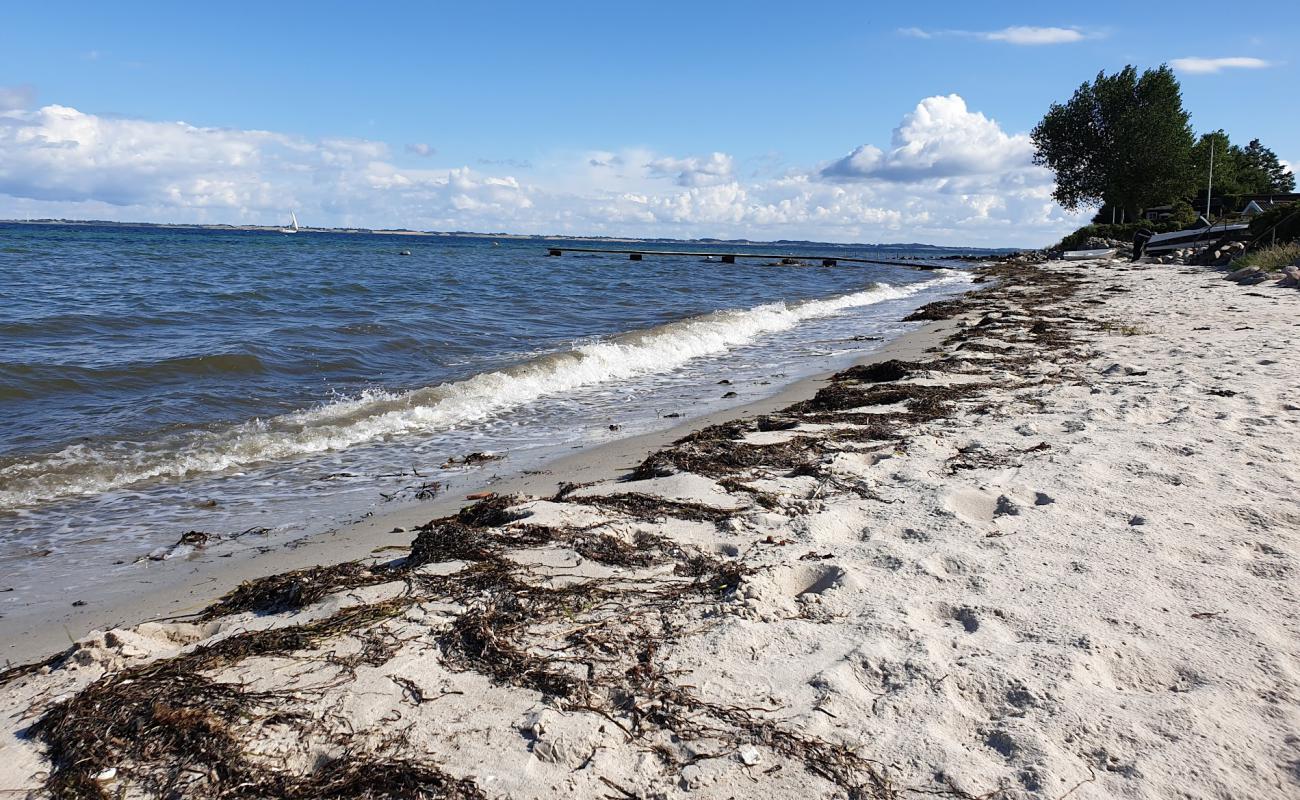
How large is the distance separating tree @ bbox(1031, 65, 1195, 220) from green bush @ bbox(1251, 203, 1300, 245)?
3142 cm

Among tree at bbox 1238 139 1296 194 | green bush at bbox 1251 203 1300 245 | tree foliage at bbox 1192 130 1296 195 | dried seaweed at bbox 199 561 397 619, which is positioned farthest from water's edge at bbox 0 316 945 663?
tree at bbox 1238 139 1296 194

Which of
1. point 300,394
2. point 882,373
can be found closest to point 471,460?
point 300,394

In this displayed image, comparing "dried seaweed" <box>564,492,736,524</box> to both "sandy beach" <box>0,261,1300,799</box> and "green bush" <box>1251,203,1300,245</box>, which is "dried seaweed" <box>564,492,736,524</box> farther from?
"green bush" <box>1251,203,1300,245</box>

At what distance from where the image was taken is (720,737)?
7.27ft

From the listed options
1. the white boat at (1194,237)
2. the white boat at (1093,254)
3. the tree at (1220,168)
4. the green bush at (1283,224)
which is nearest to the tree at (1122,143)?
the tree at (1220,168)

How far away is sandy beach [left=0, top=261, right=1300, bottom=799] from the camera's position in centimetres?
210

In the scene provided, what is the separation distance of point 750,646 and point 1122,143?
63291mm

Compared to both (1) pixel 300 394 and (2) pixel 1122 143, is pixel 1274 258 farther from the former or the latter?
(2) pixel 1122 143

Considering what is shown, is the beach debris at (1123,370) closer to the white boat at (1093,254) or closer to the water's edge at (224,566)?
the water's edge at (224,566)

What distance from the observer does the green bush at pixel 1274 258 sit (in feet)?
55.4

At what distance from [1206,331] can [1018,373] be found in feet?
12.9

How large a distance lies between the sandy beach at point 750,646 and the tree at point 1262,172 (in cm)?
8592

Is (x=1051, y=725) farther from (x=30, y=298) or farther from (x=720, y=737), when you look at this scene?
(x=30, y=298)

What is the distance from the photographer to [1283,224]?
21328 mm
